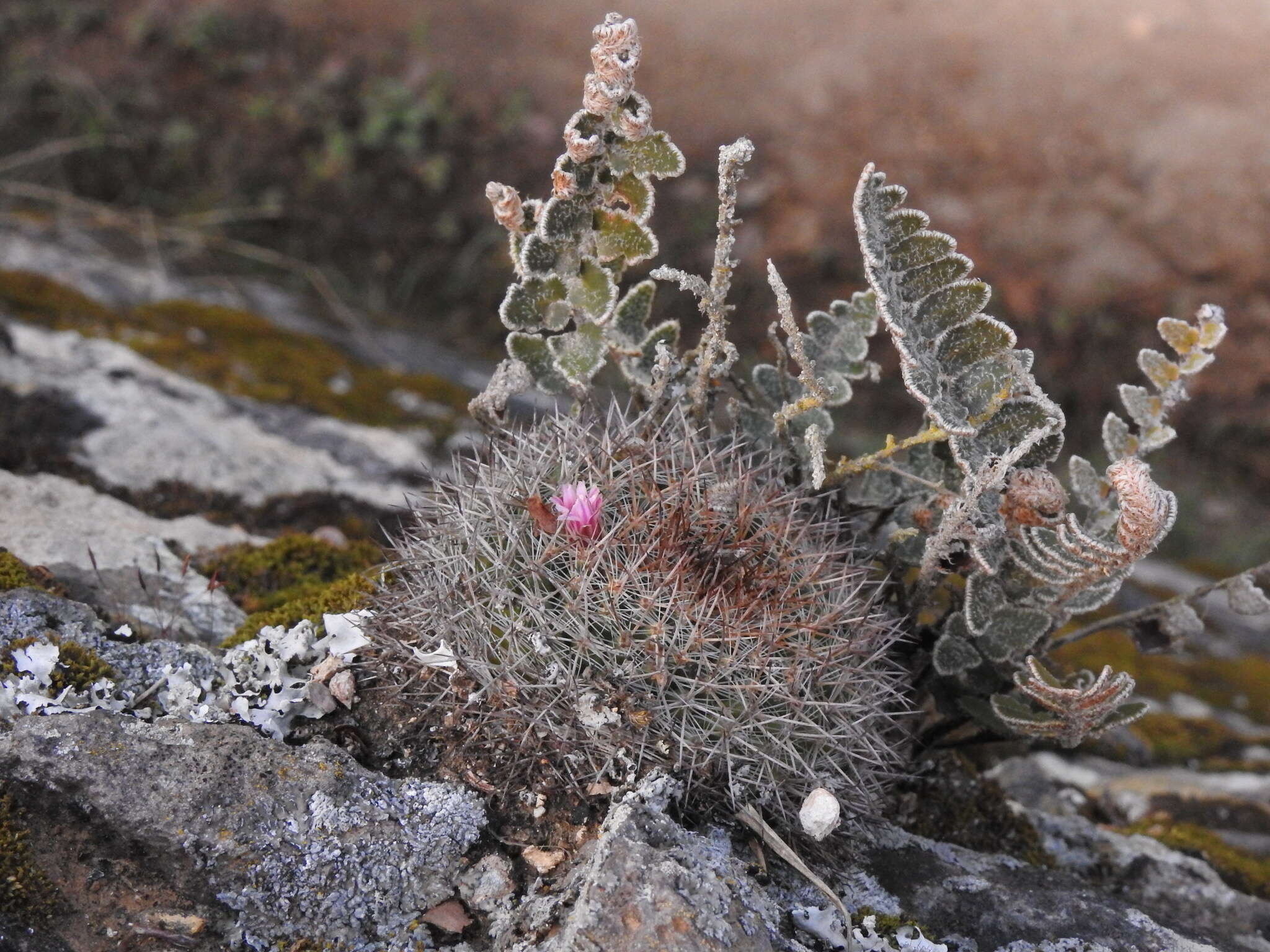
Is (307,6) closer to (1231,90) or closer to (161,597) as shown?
(161,597)

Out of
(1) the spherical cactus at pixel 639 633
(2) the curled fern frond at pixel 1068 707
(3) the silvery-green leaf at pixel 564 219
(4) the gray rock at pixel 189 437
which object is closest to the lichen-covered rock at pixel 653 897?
(1) the spherical cactus at pixel 639 633

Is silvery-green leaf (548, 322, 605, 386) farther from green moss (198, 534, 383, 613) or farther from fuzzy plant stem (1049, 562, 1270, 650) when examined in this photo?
fuzzy plant stem (1049, 562, 1270, 650)

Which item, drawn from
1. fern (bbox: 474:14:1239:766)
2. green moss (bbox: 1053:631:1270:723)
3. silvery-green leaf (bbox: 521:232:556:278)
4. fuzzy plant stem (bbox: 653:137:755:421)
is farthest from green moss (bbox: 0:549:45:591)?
green moss (bbox: 1053:631:1270:723)

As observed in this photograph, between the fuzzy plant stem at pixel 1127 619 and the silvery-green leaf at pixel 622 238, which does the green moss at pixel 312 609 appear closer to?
→ the silvery-green leaf at pixel 622 238

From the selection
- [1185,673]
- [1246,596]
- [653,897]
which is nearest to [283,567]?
[653,897]

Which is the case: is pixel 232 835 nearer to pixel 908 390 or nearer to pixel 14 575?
pixel 14 575

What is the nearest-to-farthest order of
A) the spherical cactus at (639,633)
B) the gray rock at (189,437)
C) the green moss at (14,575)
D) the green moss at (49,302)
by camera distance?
the spherical cactus at (639,633), the green moss at (14,575), the gray rock at (189,437), the green moss at (49,302)
